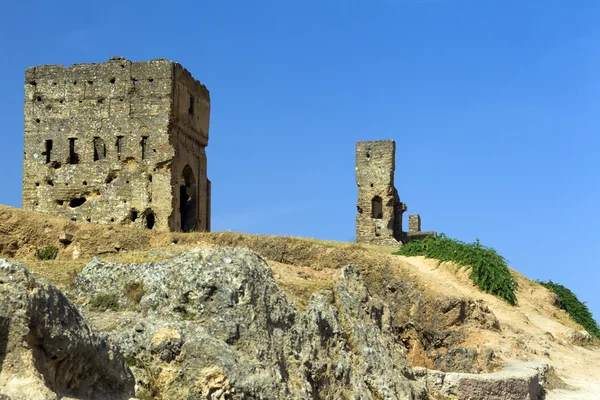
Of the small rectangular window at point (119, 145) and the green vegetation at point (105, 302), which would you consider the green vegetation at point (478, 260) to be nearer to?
the small rectangular window at point (119, 145)

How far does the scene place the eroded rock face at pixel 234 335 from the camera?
7.19 m

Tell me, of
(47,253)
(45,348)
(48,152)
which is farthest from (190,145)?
(45,348)

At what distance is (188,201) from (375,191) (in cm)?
998

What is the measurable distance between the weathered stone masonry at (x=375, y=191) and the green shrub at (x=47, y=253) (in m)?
19.9

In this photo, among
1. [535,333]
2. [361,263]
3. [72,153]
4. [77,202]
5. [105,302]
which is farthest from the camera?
[72,153]

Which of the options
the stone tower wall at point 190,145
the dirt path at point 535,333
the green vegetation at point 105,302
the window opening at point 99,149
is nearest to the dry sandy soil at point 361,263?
the dirt path at point 535,333

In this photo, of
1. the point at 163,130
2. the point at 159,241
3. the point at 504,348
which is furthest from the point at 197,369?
the point at 163,130

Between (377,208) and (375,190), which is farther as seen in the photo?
(377,208)

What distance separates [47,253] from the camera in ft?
65.2

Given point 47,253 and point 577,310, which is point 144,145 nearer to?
point 47,253

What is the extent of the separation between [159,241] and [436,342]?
7158 millimetres

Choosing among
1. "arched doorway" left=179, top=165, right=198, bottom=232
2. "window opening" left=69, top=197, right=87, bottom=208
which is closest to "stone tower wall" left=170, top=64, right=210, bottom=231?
"arched doorway" left=179, top=165, right=198, bottom=232

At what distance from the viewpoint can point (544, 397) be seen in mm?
14703

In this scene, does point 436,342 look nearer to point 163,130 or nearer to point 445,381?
point 445,381
